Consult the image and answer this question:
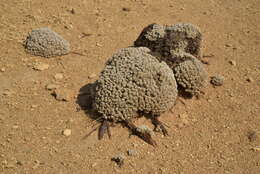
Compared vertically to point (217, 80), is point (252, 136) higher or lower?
lower

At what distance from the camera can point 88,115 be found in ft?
13.5

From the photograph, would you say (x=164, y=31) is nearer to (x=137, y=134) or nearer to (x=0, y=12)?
(x=137, y=134)

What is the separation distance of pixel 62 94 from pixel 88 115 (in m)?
0.56

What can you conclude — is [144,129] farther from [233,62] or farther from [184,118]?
[233,62]

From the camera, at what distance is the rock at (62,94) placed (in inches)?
170

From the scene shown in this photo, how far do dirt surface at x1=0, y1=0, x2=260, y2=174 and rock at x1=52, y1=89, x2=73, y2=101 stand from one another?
0.01 meters

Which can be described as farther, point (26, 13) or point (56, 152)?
point (26, 13)

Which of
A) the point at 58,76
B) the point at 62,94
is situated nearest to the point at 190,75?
the point at 62,94

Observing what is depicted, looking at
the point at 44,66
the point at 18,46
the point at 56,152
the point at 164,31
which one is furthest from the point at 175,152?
the point at 18,46

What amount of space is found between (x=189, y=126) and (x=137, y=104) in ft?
2.82

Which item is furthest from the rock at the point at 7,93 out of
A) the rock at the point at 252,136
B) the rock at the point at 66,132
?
the rock at the point at 252,136

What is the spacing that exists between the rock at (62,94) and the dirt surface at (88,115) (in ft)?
0.05

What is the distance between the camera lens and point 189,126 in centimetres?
423

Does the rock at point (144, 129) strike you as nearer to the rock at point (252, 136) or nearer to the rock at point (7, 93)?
the rock at point (252, 136)
